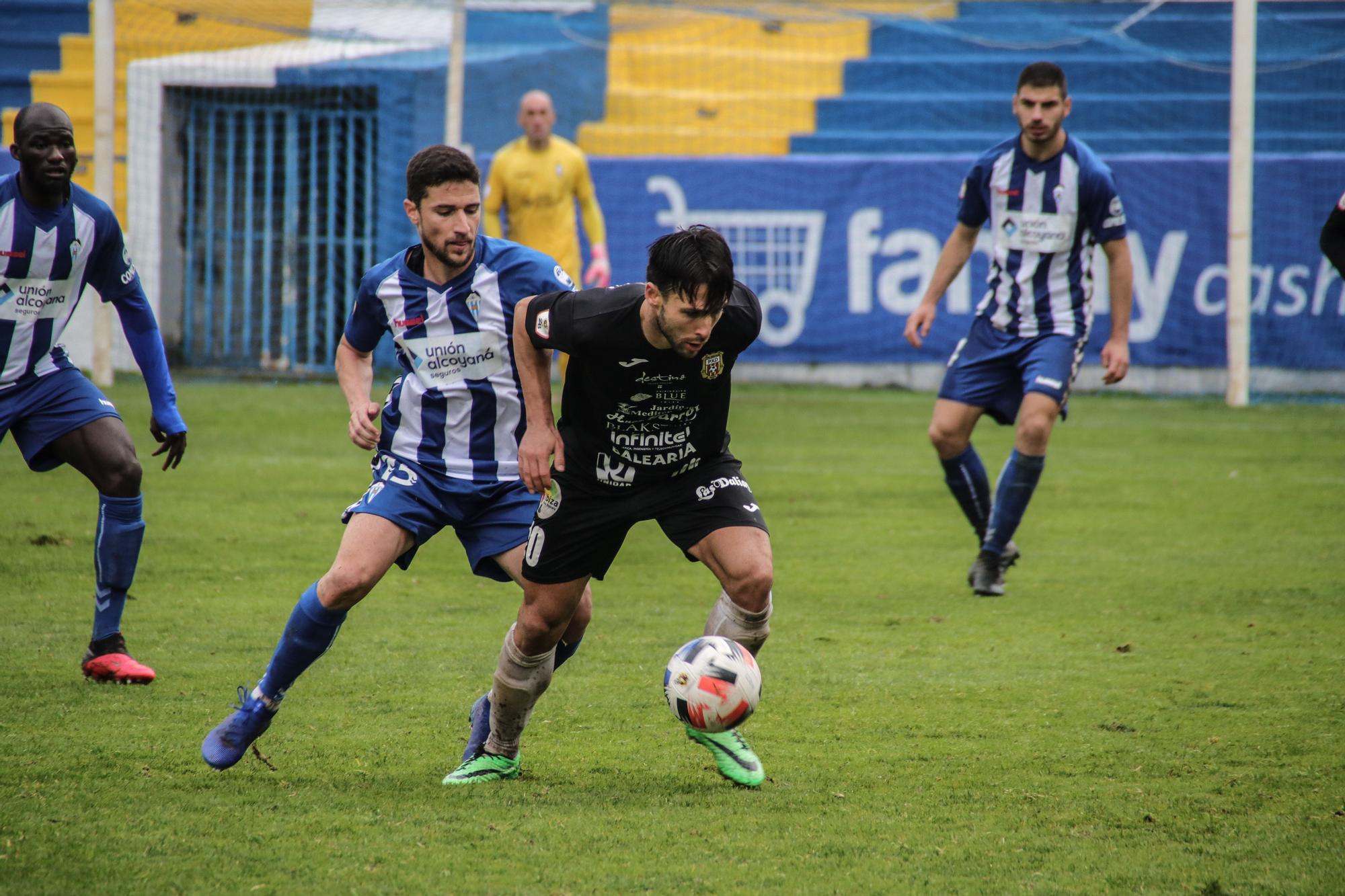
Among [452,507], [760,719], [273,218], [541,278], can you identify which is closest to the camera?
[452,507]

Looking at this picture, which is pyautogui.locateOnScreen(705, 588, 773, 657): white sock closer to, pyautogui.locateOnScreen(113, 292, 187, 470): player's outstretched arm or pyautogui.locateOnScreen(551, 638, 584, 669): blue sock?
pyautogui.locateOnScreen(551, 638, 584, 669): blue sock

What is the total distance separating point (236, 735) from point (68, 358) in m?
1.82

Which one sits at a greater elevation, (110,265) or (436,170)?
(436,170)

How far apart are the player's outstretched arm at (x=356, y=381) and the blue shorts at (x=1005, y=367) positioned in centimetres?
314

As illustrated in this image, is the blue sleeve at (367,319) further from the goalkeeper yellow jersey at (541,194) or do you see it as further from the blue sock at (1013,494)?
the goalkeeper yellow jersey at (541,194)

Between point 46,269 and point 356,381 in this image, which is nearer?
point 356,381

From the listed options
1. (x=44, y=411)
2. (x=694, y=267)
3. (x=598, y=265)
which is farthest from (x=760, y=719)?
(x=598, y=265)

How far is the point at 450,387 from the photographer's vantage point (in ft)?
14.0

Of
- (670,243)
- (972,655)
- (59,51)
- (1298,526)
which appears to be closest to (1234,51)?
(1298,526)

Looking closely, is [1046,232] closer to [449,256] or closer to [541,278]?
[541,278]

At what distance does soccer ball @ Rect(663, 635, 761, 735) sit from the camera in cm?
375

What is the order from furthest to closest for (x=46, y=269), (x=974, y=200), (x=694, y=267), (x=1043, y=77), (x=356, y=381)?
(x=974, y=200) < (x=1043, y=77) < (x=46, y=269) < (x=356, y=381) < (x=694, y=267)

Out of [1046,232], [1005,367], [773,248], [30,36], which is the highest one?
[30,36]

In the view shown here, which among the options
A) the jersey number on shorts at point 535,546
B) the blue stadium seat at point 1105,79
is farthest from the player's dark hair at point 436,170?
the blue stadium seat at point 1105,79
